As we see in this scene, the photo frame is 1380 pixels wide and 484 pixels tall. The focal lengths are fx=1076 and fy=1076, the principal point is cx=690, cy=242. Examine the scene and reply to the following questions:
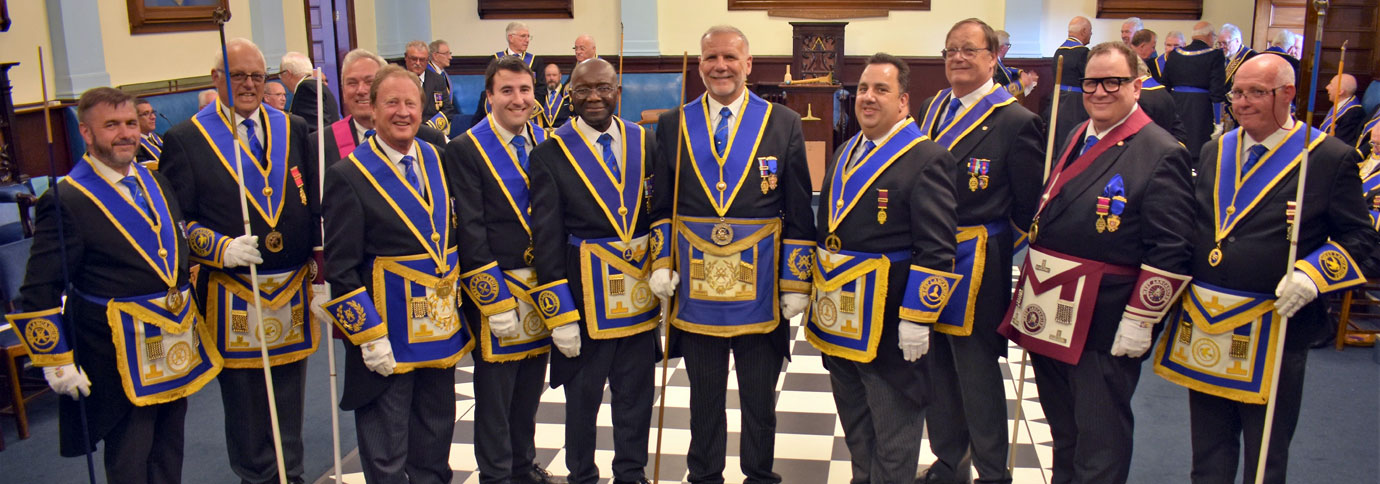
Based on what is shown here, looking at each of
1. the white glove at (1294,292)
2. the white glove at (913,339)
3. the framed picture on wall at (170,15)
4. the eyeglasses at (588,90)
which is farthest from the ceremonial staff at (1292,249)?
the framed picture on wall at (170,15)

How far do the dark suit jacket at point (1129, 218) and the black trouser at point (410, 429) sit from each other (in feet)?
6.22

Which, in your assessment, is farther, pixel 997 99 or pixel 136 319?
pixel 997 99

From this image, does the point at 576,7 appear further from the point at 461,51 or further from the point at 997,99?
the point at 997,99

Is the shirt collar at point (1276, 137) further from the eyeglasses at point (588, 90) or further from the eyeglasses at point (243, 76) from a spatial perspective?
the eyeglasses at point (243, 76)

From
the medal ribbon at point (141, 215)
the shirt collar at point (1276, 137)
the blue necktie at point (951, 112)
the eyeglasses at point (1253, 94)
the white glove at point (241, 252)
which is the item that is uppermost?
the eyeglasses at point (1253, 94)

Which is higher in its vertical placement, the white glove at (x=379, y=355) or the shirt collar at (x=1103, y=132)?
the shirt collar at (x=1103, y=132)

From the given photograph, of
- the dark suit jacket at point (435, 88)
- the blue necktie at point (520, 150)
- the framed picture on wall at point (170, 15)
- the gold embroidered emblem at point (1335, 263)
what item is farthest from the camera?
the dark suit jacket at point (435, 88)

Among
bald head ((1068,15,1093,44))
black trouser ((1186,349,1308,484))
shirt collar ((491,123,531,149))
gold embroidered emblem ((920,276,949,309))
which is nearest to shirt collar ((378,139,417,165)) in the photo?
shirt collar ((491,123,531,149))

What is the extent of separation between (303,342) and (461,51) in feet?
30.6

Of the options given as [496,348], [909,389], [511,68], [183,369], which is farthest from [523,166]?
[909,389]

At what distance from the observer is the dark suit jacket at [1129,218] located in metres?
2.94

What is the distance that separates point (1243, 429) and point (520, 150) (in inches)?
90.3

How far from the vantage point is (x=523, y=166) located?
3.39m

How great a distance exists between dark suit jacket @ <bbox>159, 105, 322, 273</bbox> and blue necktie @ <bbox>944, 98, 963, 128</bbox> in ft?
7.04
